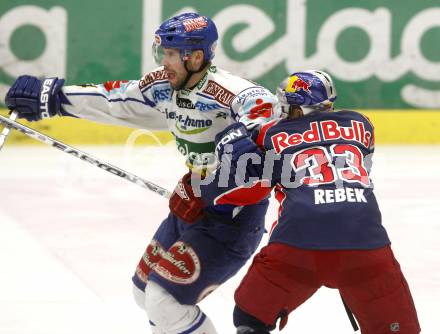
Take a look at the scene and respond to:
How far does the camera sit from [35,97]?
12.8 ft

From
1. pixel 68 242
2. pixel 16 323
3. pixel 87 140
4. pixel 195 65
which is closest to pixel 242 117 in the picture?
pixel 195 65

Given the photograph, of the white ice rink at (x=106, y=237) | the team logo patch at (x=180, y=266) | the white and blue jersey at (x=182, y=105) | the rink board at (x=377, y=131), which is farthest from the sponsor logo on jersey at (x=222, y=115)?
the rink board at (x=377, y=131)

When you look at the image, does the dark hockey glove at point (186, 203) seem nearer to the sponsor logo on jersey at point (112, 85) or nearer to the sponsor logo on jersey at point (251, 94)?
the sponsor logo on jersey at point (251, 94)

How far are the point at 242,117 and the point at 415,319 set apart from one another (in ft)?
2.68

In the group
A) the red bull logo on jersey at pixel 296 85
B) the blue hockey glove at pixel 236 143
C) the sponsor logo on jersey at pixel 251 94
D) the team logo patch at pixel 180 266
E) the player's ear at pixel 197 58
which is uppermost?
the red bull logo on jersey at pixel 296 85

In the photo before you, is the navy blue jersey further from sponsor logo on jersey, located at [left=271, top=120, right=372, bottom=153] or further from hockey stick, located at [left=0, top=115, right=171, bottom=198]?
hockey stick, located at [left=0, top=115, right=171, bottom=198]

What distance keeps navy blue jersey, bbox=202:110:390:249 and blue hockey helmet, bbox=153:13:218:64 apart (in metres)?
0.51

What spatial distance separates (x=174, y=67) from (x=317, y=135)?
2.29 feet

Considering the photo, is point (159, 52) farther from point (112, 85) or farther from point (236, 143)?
point (236, 143)

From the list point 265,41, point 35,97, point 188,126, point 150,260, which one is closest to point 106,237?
point 35,97

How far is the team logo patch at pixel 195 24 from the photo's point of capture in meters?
3.59

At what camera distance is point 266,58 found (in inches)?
342

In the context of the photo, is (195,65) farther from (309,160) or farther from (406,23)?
(406,23)

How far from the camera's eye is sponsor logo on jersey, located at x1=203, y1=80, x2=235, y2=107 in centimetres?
357
